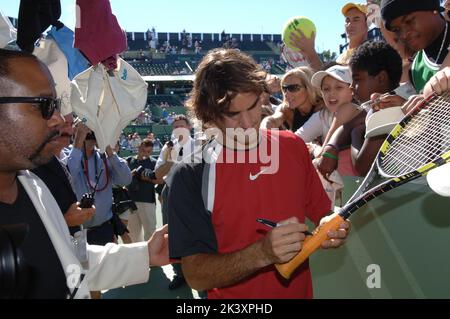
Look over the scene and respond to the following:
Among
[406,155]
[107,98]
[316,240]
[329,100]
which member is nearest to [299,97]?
[329,100]

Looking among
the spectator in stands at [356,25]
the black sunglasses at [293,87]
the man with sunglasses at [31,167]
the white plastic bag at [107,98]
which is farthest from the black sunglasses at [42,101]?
the spectator in stands at [356,25]

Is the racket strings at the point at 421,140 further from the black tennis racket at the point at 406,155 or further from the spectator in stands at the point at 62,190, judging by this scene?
the spectator in stands at the point at 62,190

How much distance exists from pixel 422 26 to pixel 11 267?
6.69ft

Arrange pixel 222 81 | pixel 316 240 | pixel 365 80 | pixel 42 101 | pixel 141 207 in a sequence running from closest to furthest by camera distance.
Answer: pixel 316 240 < pixel 42 101 < pixel 222 81 < pixel 365 80 < pixel 141 207

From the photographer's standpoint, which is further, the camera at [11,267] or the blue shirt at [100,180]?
the blue shirt at [100,180]

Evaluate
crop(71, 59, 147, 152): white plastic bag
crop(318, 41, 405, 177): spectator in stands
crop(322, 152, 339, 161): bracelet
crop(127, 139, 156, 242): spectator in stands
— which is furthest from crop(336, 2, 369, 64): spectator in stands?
crop(127, 139, 156, 242): spectator in stands

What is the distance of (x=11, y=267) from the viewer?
2.62 ft

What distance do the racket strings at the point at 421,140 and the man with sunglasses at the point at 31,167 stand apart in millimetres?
1322

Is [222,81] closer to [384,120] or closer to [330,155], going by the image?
[384,120]

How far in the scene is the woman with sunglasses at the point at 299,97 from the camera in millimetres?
3266

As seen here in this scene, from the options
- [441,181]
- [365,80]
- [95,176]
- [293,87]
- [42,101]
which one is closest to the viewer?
[441,181]

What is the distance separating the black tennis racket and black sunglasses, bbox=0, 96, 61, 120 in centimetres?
105

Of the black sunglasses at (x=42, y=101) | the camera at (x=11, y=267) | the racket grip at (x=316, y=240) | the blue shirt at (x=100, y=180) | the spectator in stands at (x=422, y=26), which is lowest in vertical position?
the blue shirt at (x=100, y=180)

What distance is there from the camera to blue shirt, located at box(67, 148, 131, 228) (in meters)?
4.12
